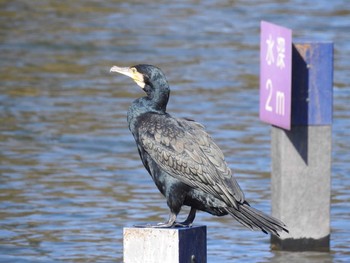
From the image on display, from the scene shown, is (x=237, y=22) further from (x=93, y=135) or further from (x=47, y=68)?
(x=93, y=135)

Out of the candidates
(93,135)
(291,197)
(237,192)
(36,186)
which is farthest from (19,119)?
(237,192)

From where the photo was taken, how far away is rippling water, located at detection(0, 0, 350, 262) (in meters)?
9.56

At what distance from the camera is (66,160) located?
39.5ft

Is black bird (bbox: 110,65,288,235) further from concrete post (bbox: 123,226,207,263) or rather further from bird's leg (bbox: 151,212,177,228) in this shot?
concrete post (bbox: 123,226,207,263)

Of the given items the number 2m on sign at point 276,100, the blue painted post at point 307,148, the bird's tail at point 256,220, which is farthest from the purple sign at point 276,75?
the bird's tail at point 256,220

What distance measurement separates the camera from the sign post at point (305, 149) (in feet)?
27.6

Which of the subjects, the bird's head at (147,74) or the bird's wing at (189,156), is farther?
the bird's head at (147,74)

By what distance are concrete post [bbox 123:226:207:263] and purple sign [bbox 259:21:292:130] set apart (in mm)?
2385

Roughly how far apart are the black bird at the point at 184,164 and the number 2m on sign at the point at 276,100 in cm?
203

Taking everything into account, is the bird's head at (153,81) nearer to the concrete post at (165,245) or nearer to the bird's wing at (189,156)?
the bird's wing at (189,156)

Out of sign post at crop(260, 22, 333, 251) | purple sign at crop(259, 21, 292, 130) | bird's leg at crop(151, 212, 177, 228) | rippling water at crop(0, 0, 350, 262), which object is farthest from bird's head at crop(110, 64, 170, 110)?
rippling water at crop(0, 0, 350, 262)

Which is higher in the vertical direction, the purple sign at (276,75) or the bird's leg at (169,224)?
the purple sign at (276,75)

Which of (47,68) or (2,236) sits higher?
(47,68)

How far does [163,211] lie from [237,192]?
13.4 ft
